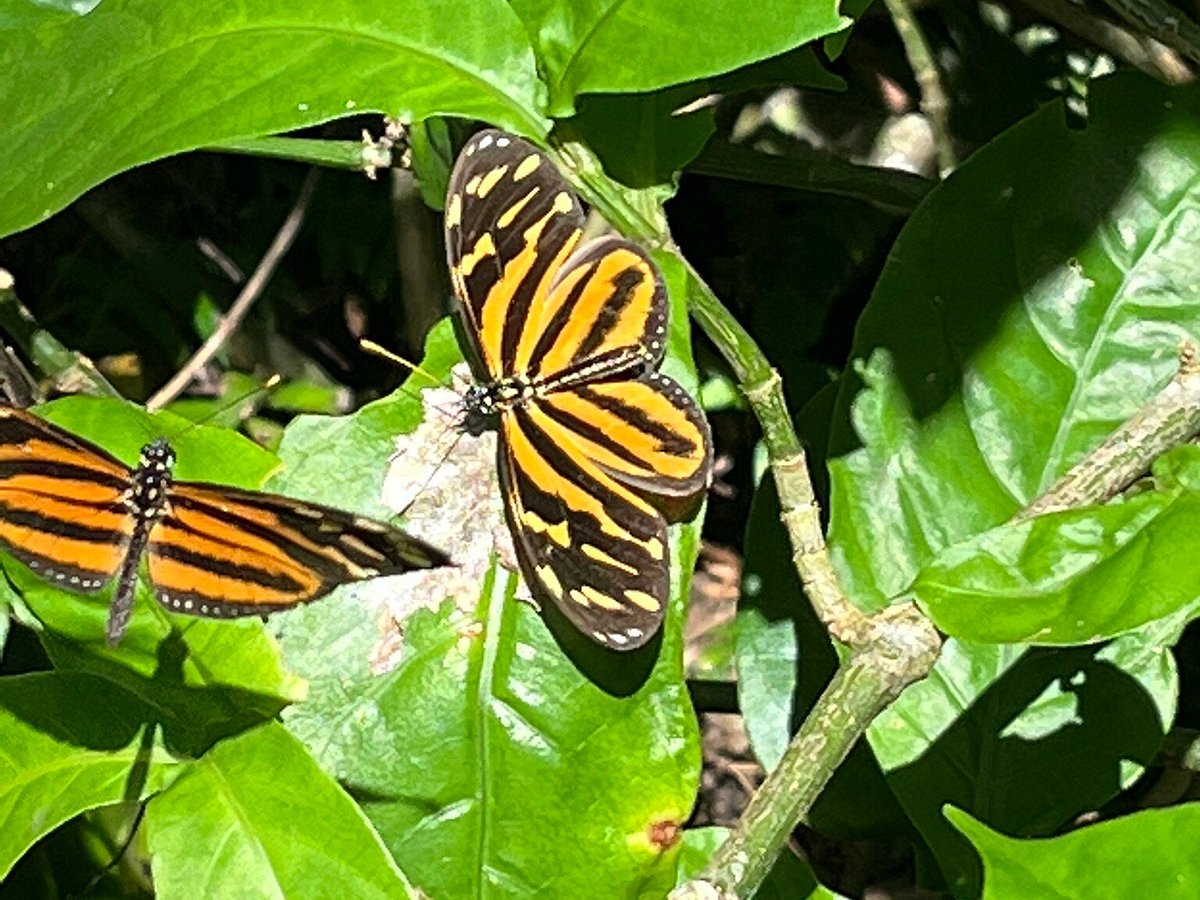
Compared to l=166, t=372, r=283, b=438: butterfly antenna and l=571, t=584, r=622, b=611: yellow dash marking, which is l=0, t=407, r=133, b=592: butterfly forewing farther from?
l=571, t=584, r=622, b=611: yellow dash marking

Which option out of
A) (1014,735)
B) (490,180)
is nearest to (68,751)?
(490,180)

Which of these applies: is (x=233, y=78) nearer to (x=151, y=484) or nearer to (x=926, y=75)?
(x=151, y=484)

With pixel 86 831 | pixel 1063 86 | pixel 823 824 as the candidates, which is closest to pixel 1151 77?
pixel 1063 86

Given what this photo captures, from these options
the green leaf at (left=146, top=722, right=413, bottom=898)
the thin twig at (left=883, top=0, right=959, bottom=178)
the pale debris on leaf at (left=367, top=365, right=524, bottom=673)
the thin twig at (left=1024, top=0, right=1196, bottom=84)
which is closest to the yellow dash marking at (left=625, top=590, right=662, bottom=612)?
the pale debris on leaf at (left=367, top=365, right=524, bottom=673)

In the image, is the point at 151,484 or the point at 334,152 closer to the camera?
the point at 151,484

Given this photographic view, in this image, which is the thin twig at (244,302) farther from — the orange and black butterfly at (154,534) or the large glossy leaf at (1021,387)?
the large glossy leaf at (1021,387)

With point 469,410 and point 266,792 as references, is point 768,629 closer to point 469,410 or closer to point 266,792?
point 469,410

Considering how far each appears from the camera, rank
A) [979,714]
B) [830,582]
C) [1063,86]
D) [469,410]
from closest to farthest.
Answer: [830,582]
[469,410]
[979,714]
[1063,86]
